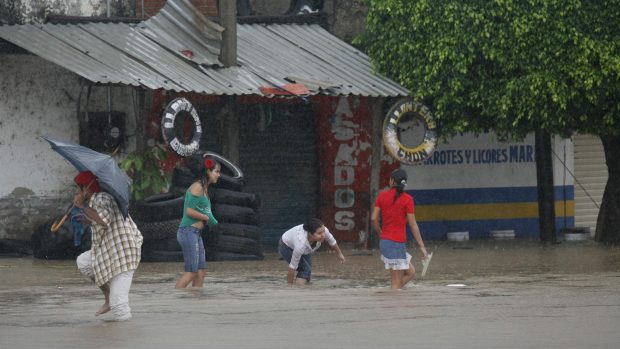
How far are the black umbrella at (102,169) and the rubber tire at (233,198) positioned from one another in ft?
26.0

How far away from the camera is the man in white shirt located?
16672 mm

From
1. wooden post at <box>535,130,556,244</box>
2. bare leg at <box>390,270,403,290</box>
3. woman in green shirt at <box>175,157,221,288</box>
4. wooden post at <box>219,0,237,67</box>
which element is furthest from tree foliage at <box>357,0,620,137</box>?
woman in green shirt at <box>175,157,221,288</box>

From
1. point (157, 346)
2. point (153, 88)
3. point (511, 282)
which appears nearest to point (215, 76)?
point (153, 88)

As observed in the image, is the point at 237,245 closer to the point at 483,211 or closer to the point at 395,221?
the point at 395,221

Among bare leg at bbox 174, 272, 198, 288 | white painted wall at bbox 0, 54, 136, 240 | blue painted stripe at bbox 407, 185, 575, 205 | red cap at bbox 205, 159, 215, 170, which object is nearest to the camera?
red cap at bbox 205, 159, 215, 170

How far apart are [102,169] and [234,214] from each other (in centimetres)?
835

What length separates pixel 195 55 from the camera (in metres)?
21.7

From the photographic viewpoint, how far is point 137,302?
14.7m

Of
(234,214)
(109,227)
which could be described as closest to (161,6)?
(234,214)

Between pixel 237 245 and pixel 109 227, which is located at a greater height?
pixel 109 227

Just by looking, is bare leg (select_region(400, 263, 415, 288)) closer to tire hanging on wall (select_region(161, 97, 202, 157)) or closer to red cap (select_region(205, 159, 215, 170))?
red cap (select_region(205, 159, 215, 170))

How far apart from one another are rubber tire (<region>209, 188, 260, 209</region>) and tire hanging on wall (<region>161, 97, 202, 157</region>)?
27.0 inches

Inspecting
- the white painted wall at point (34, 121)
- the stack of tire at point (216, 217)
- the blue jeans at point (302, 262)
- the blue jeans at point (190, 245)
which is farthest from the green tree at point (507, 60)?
the blue jeans at point (190, 245)

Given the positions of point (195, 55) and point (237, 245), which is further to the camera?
point (195, 55)
